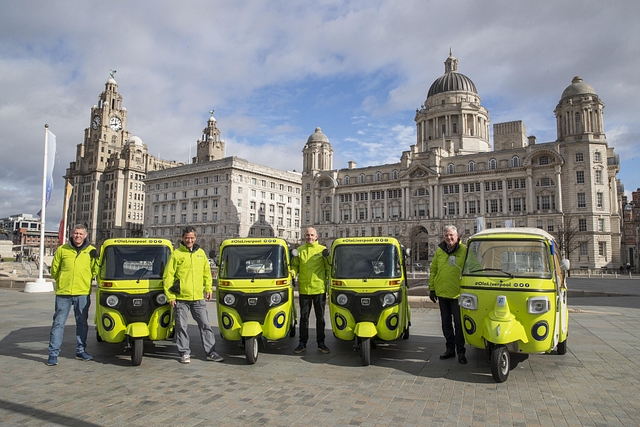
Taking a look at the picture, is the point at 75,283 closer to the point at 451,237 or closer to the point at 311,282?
the point at 311,282

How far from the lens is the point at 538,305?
6.89 metres

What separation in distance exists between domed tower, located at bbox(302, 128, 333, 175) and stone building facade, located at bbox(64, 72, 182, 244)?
5289cm

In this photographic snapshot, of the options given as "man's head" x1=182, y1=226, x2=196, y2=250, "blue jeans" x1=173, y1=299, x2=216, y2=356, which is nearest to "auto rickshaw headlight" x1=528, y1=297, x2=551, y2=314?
"blue jeans" x1=173, y1=299, x2=216, y2=356

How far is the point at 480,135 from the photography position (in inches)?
3361

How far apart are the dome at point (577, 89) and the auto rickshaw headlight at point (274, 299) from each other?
220 feet

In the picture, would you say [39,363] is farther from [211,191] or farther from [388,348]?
[211,191]

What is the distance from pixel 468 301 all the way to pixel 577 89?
66882 mm

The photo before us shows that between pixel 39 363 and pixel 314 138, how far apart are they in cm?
8088

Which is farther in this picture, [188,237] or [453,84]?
[453,84]

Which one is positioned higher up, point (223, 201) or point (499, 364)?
point (223, 201)

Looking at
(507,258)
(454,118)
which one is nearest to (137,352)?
(507,258)

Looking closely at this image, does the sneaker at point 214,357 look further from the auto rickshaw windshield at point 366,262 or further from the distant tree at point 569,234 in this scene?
the distant tree at point 569,234

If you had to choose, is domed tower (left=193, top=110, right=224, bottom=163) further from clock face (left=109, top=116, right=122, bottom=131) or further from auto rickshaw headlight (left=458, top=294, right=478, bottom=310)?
auto rickshaw headlight (left=458, top=294, right=478, bottom=310)

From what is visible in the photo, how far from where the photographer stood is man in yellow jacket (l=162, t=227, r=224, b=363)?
7957mm
